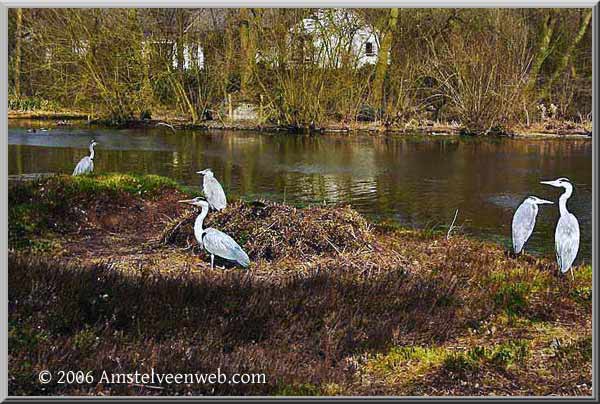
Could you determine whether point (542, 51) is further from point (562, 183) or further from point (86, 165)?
point (86, 165)

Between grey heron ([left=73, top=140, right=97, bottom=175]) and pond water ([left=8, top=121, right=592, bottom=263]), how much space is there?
110 mm

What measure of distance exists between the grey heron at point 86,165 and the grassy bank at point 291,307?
0.21 m

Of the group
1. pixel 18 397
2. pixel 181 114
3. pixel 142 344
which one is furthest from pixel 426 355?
pixel 181 114

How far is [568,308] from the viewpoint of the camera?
6.18 meters

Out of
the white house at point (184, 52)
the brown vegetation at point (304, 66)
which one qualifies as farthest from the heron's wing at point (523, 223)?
the white house at point (184, 52)

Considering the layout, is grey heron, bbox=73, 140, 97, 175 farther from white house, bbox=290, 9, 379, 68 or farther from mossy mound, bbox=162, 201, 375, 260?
white house, bbox=290, 9, 379, 68

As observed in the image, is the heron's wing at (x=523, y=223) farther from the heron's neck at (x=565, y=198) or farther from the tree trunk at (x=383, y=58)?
the tree trunk at (x=383, y=58)

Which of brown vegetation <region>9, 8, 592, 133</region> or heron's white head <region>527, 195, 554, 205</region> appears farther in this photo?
brown vegetation <region>9, 8, 592, 133</region>

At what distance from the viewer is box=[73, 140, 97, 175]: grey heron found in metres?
7.95

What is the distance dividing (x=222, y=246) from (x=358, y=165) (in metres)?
2.29

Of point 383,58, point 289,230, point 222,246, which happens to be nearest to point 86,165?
point 222,246

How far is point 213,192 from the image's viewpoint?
7664 mm

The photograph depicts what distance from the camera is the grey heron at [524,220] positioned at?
6602 millimetres

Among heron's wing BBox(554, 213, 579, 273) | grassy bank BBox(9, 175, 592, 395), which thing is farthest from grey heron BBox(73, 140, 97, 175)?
heron's wing BBox(554, 213, 579, 273)
